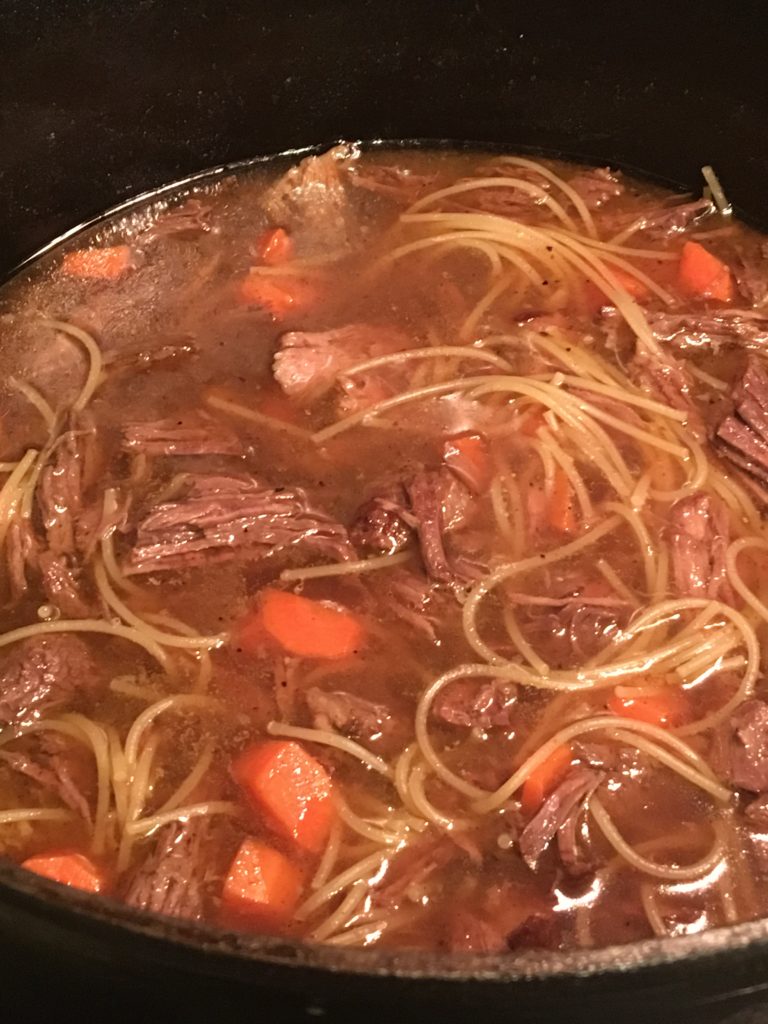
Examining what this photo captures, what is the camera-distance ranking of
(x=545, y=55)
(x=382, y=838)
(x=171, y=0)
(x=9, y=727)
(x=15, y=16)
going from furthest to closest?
1. (x=545, y=55)
2. (x=171, y=0)
3. (x=15, y=16)
4. (x=9, y=727)
5. (x=382, y=838)

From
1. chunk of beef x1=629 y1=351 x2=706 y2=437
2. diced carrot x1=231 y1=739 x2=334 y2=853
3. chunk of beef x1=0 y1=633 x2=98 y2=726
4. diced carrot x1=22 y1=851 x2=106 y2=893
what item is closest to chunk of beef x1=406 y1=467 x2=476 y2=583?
diced carrot x1=231 y1=739 x2=334 y2=853

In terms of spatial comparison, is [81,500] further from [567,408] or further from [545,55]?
[545,55]

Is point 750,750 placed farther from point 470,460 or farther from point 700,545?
point 470,460

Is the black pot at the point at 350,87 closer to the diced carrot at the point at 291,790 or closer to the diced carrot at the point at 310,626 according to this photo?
the diced carrot at the point at 310,626

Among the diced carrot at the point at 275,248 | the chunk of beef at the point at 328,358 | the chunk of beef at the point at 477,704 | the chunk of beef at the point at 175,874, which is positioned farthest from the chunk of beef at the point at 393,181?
the chunk of beef at the point at 175,874

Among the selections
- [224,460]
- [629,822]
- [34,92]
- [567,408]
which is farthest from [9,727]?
[34,92]

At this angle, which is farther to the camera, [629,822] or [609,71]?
[609,71]

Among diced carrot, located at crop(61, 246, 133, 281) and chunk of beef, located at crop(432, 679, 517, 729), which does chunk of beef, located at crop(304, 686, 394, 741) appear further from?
diced carrot, located at crop(61, 246, 133, 281)
